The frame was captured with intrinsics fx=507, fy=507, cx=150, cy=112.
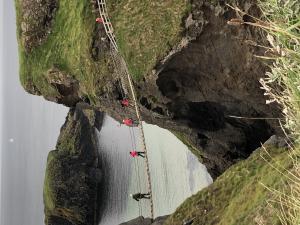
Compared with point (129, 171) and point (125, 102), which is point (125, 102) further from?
point (129, 171)

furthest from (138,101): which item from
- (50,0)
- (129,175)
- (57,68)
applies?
(129,175)

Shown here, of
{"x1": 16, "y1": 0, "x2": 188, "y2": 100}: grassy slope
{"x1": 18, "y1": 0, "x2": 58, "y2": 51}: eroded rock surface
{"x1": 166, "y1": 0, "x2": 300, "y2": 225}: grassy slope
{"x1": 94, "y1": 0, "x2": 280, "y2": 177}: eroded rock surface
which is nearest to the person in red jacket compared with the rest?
{"x1": 94, "y1": 0, "x2": 280, "y2": 177}: eroded rock surface

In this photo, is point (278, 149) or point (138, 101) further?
point (138, 101)

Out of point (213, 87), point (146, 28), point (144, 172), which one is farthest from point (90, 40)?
point (144, 172)

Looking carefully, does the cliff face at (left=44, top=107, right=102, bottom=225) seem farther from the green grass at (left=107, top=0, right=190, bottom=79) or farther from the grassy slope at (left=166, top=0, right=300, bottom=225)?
the green grass at (left=107, top=0, right=190, bottom=79)

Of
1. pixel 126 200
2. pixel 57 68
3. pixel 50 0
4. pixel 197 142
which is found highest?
pixel 50 0

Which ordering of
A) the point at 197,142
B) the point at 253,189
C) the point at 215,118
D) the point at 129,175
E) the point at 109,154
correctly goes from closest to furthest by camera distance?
the point at 253,189 → the point at 215,118 → the point at 197,142 → the point at 129,175 → the point at 109,154

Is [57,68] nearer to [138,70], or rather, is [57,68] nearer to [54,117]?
[138,70]
